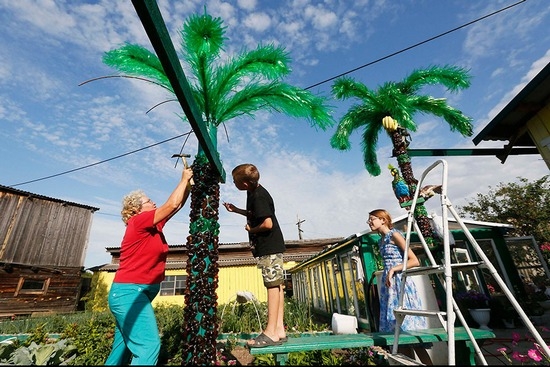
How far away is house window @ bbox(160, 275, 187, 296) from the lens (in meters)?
17.3

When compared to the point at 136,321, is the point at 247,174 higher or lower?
higher

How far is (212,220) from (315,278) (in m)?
11.3

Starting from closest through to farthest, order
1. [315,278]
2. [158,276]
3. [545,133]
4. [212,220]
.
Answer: [158,276]
[212,220]
[545,133]
[315,278]

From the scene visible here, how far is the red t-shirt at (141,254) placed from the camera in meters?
2.28

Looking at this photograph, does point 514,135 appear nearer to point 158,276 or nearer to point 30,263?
point 158,276

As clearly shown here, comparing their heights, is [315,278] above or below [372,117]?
below

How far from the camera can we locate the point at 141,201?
294cm

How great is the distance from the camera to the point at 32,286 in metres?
14.8

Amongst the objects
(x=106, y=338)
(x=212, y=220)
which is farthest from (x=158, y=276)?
(x=106, y=338)

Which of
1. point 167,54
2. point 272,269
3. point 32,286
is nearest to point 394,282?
point 272,269

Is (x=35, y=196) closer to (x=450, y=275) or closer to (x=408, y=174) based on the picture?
(x=408, y=174)

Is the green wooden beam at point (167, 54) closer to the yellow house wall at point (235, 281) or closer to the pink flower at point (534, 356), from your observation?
the pink flower at point (534, 356)

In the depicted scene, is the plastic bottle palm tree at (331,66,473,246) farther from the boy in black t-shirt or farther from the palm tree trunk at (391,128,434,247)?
the boy in black t-shirt

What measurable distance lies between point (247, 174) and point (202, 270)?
124cm
